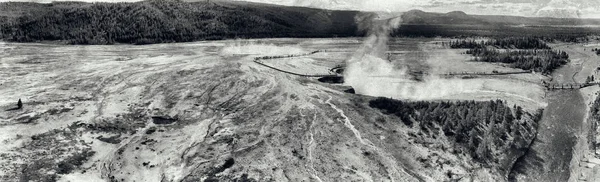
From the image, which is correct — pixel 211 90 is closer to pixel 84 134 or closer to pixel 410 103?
pixel 84 134

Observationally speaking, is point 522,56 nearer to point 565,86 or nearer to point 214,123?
point 565,86

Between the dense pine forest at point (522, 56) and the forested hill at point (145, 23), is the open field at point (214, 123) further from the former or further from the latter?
the forested hill at point (145, 23)

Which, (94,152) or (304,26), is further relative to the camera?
(304,26)

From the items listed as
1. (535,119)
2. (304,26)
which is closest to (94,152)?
(535,119)

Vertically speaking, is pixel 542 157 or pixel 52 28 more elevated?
pixel 52 28

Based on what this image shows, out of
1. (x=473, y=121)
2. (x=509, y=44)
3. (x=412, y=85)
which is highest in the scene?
(x=509, y=44)

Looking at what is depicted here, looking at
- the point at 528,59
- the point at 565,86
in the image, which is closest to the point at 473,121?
the point at 565,86

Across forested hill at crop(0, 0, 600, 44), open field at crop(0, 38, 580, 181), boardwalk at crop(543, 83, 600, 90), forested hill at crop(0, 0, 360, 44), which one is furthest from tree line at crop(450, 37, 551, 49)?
boardwalk at crop(543, 83, 600, 90)
